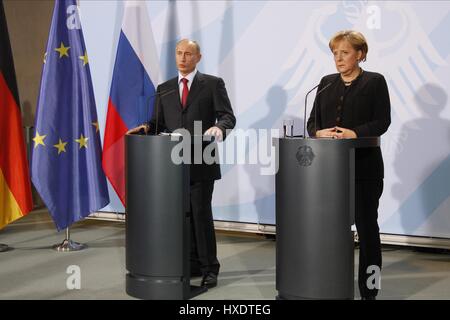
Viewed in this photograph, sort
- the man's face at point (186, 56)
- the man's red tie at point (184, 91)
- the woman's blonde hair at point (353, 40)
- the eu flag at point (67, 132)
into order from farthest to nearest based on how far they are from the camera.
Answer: the eu flag at point (67, 132)
the man's red tie at point (184, 91)
the man's face at point (186, 56)
the woman's blonde hair at point (353, 40)

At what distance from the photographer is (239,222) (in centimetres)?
588

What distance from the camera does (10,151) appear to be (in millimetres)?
5520

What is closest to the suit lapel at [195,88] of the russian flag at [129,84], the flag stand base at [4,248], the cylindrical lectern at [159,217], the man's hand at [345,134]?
the cylindrical lectern at [159,217]

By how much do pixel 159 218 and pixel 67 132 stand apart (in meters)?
1.92

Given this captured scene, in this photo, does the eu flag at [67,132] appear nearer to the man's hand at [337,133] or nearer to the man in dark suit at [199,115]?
the man in dark suit at [199,115]

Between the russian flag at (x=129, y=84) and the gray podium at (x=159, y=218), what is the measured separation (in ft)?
5.75

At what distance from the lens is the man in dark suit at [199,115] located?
4.20m

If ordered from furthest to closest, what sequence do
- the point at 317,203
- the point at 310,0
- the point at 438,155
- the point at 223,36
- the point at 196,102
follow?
the point at 223,36, the point at 310,0, the point at 438,155, the point at 196,102, the point at 317,203

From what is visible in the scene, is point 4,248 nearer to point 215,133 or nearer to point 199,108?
point 199,108

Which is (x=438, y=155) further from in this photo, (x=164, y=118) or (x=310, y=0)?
(x=164, y=118)

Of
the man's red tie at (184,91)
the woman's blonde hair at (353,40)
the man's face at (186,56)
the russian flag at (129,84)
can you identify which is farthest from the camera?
the russian flag at (129,84)

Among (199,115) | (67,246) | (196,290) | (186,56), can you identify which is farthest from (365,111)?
(67,246)

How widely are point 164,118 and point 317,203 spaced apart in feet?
4.48
